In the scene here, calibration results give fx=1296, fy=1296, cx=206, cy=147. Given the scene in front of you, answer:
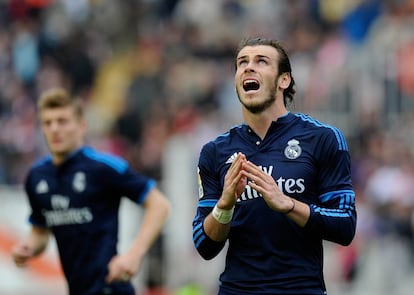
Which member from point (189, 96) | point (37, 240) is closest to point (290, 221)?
point (37, 240)

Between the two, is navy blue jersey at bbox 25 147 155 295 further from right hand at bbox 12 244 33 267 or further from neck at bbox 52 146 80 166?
right hand at bbox 12 244 33 267

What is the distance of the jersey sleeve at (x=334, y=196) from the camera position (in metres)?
7.09

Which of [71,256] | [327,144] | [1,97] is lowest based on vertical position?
[71,256]

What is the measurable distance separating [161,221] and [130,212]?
7215 mm

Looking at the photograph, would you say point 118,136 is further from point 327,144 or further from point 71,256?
point 327,144

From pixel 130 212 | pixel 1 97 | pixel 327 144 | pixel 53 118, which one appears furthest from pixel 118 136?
pixel 327 144

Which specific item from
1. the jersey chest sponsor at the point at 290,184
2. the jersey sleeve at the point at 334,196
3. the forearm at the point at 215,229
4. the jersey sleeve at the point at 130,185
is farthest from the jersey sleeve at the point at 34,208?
the jersey sleeve at the point at 334,196

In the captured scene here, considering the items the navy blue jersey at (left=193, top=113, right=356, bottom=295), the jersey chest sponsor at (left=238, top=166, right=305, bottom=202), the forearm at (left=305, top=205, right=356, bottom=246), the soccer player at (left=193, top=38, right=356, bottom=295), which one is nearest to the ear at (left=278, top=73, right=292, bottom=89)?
the soccer player at (left=193, top=38, right=356, bottom=295)

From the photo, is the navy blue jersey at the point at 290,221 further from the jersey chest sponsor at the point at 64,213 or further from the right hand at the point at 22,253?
the right hand at the point at 22,253

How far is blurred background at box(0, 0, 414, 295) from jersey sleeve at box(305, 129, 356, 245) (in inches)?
304

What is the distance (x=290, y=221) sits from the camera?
7207 millimetres

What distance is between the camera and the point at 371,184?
15586 millimetres

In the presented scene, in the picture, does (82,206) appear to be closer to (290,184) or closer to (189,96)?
(290,184)

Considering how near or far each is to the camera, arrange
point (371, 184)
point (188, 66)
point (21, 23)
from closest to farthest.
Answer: point (371, 184), point (188, 66), point (21, 23)
